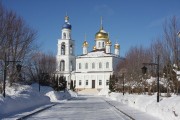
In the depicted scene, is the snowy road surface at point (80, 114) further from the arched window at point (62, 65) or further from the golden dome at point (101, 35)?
the golden dome at point (101, 35)

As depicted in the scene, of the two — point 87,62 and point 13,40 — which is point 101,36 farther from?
point 13,40

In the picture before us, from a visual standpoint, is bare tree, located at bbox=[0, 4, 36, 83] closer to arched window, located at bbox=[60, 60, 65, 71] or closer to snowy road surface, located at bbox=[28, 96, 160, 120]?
snowy road surface, located at bbox=[28, 96, 160, 120]

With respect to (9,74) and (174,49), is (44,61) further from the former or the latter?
(174,49)

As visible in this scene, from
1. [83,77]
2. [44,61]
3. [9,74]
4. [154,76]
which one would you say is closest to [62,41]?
[83,77]

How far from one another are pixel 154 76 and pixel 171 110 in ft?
92.6

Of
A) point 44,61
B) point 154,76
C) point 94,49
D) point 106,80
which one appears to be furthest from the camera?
point 94,49

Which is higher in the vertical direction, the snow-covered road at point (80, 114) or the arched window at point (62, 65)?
the arched window at point (62, 65)

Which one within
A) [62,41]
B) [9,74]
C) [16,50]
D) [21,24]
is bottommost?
[9,74]

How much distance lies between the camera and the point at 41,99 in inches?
1403

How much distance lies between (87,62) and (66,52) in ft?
24.1

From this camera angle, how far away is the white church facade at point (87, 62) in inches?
4350

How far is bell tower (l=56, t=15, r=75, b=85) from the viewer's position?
361 ft

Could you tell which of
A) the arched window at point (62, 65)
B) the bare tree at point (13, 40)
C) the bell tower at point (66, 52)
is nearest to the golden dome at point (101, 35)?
the bell tower at point (66, 52)

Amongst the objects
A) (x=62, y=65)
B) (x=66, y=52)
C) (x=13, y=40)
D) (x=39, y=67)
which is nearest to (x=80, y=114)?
(x=13, y=40)
